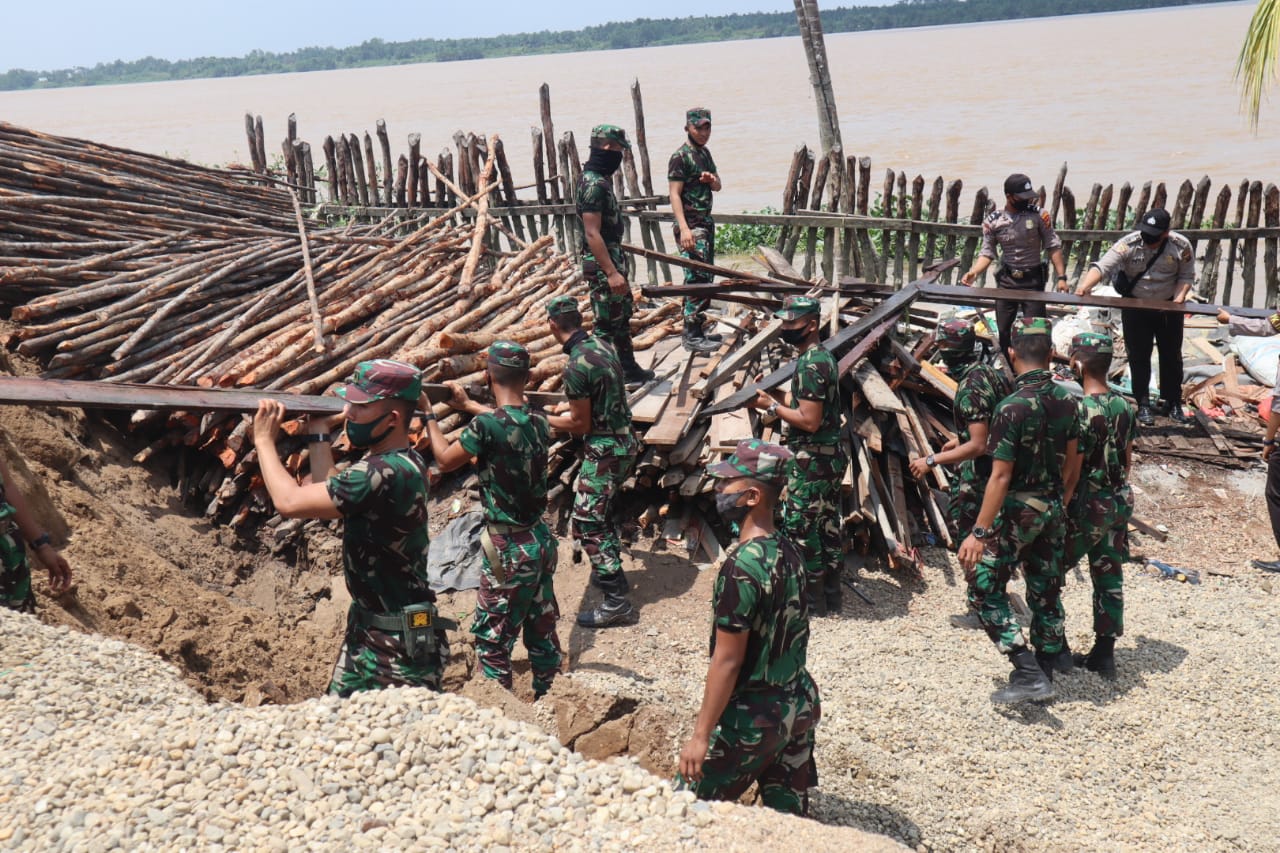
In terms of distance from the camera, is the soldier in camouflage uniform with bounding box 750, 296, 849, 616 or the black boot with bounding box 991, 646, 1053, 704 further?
the soldier in camouflage uniform with bounding box 750, 296, 849, 616

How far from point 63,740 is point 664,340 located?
6.73 m

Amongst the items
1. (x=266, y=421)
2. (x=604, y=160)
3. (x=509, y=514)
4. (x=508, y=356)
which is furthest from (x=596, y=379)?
(x=266, y=421)

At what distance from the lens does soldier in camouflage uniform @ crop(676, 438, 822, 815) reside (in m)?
3.78

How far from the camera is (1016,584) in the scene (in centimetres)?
746

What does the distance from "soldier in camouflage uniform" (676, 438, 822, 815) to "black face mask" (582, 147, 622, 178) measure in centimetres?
439

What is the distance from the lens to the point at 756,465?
387 centimetres

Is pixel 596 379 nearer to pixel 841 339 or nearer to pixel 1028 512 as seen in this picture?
pixel 841 339

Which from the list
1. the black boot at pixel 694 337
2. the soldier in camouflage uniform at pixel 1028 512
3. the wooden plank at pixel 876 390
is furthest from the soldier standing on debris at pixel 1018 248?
the soldier in camouflage uniform at pixel 1028 512

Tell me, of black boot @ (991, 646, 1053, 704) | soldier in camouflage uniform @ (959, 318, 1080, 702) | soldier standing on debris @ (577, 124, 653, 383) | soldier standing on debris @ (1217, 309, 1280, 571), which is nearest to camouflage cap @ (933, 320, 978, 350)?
soldier in camouflage uniform @ (959, 318, 1080, 702)

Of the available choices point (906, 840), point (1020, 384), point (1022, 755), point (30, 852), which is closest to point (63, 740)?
point (30, 852)

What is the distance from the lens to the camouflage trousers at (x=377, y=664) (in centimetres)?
445

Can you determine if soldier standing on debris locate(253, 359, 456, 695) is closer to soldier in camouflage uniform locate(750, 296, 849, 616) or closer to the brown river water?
soldier in camouflage uniform locate(750, 296, 849, 616)

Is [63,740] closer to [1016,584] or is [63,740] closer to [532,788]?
[532,788]

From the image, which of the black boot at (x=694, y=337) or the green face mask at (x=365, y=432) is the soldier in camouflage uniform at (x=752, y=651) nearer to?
the green face mask at (x=365, y=432)
